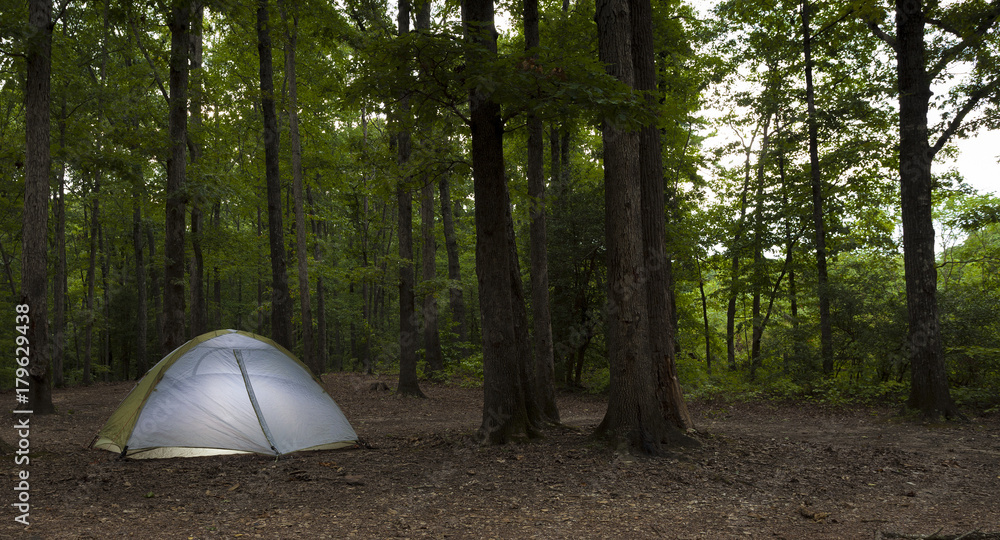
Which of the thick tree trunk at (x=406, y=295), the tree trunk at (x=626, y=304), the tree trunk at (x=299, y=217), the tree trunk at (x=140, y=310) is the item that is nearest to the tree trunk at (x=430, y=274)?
the thick tree trunk at (x=406, y=295)

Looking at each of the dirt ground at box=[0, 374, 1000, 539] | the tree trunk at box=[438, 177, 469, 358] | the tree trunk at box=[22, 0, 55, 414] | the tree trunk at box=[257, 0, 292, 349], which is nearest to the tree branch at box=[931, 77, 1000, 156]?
the dirt ground at box=[0, 374, 1000, 539]

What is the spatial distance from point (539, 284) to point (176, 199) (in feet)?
25.0

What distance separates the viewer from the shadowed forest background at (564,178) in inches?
284

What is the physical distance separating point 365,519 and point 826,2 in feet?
42.4

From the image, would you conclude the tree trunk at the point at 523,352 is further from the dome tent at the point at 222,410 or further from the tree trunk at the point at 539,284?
the dome tent at the point at 222,410

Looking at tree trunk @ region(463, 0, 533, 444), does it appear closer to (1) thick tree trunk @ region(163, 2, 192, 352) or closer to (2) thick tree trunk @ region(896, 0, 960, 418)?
(1) thick tree trunk @ region(163, 2, 192, 352)

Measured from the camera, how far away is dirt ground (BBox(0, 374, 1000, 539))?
438cm

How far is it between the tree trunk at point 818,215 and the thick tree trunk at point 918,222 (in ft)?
12.5

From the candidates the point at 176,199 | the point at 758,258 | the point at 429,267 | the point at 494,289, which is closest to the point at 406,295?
the point at 429,267

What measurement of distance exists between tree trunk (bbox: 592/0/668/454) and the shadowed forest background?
0.14 ft

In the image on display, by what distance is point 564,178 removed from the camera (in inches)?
615

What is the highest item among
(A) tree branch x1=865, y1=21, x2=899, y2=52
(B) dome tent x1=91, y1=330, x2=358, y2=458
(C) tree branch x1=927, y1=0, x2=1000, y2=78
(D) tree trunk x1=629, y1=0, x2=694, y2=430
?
(A) tree branch x1=865, y1=21, x2=899, y2=52

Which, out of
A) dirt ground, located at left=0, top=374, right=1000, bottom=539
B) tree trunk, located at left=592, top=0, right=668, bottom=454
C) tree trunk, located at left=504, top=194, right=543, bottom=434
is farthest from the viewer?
tree trunk, located at left=504, top=194, right=543, bottom=434

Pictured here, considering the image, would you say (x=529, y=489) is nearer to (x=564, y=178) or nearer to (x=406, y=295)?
(x=406, y=295)
